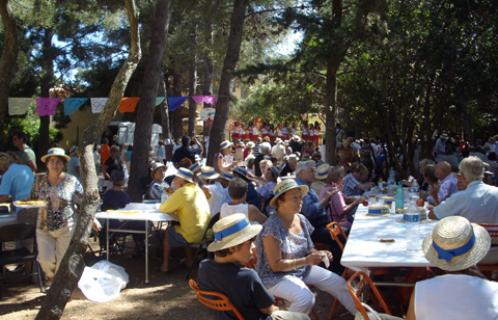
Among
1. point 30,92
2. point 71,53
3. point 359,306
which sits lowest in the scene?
point 359,306

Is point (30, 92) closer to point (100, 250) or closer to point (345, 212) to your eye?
point (100, 250)

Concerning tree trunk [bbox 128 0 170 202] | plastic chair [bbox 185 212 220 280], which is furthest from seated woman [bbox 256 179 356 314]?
tree trunk [bbox 128 0 170 202]

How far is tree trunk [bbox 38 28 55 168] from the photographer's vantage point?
24781 mm

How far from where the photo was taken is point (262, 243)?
4.46m

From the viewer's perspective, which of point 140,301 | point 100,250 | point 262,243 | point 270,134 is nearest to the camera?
point 262,243

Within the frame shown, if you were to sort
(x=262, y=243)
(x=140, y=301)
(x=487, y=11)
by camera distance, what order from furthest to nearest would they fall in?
(x=487, y=11) → (x=140, y=301) → (x=262, y=243)

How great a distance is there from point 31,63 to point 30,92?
9.06 feet

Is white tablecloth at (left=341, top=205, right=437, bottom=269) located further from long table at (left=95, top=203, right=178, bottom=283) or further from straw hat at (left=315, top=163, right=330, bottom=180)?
long table at (left=95, top=203, right=178, bottom=283)

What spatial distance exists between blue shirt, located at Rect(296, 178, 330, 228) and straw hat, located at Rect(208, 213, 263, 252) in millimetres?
2444

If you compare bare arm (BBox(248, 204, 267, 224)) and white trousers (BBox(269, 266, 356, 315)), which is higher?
bare arm (BBox(248, 204, 267, 224))

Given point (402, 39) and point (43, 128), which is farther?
point (43, 128)

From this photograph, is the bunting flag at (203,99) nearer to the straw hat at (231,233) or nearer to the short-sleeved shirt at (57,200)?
the short-sleeved shirt at (57,200)

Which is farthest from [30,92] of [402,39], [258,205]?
[258,205]

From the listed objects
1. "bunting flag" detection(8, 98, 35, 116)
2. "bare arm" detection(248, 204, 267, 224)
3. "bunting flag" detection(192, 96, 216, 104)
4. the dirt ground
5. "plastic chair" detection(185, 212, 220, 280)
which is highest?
"bunting flag" detection(192, 96, 216, 104)
